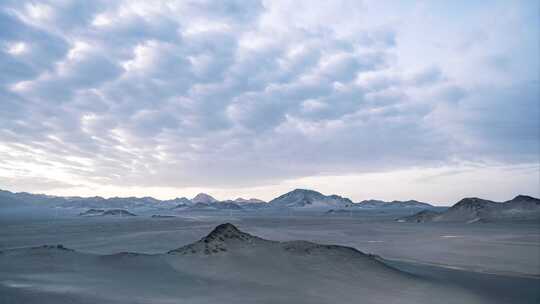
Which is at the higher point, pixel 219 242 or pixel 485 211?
pixel 485 211

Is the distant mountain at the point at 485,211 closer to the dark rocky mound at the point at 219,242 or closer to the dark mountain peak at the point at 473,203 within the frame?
the dark mountain peak at the point at 473,203

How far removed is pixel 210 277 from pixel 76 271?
8755 mm

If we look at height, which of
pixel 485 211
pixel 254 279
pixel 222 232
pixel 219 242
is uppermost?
pixel 485 211

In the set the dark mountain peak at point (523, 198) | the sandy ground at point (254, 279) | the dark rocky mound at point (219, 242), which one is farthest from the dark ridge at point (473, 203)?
the dark rocky mound at point (219, 242)

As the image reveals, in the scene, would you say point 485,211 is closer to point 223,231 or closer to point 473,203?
point 473,203

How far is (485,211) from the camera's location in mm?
154000

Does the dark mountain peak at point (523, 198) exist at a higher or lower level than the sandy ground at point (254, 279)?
higher

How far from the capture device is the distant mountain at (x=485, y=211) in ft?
483

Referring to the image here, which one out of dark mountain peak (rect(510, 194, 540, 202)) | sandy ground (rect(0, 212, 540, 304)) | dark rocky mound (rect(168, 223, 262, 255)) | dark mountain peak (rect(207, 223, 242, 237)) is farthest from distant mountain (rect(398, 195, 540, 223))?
dark rocky mound (rect(168, 223, 262, 255))

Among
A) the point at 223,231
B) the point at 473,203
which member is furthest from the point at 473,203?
the point at 223,231

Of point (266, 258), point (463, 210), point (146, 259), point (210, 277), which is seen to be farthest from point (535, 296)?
point (463, 210)

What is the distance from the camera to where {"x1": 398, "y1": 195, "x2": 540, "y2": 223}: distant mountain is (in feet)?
483

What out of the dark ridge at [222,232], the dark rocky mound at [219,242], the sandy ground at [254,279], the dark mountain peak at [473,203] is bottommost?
the sandy ground at [254,279]

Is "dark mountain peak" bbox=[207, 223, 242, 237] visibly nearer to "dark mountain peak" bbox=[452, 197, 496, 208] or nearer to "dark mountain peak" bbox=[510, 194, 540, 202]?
"dark mountain peak" bbox=[452, 197, 496, 208]
